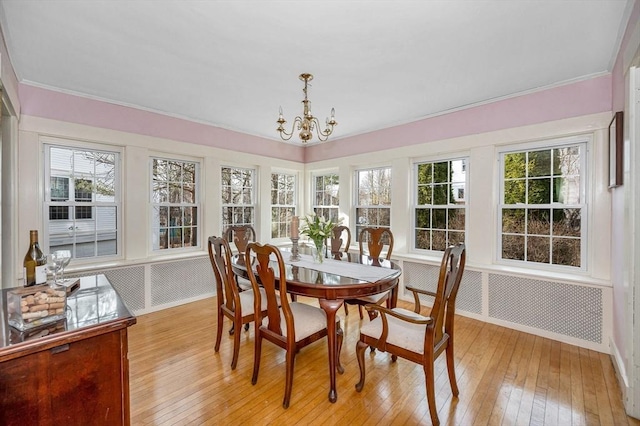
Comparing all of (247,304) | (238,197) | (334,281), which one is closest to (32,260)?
(247,304)

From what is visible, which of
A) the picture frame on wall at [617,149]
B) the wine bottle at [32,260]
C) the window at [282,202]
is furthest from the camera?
the window at [282,202]

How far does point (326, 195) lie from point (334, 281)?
3.34 metres

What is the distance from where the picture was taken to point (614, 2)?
180 centimetres

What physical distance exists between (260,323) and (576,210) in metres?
3.30

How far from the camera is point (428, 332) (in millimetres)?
1786

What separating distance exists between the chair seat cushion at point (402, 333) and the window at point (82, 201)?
324 cm

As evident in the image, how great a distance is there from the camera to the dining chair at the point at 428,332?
68.0 inches

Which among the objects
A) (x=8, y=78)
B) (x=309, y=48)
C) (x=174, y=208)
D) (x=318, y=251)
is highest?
(x=309, y=48)

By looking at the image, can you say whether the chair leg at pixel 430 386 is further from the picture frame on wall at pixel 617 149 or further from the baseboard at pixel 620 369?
the picture frame on wall at pixel 617 149

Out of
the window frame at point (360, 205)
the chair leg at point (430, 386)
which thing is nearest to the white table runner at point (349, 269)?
Answer: the chair leg at point (430, 386)

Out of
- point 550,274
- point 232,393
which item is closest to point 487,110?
point 550,274

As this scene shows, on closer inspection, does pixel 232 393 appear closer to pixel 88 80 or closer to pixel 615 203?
pixel 88 80

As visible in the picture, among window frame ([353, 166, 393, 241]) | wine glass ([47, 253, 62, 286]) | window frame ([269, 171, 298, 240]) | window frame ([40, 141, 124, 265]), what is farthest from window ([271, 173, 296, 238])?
wine glass ([47, 253, 62, 286])

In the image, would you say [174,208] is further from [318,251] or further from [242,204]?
[318,251]
